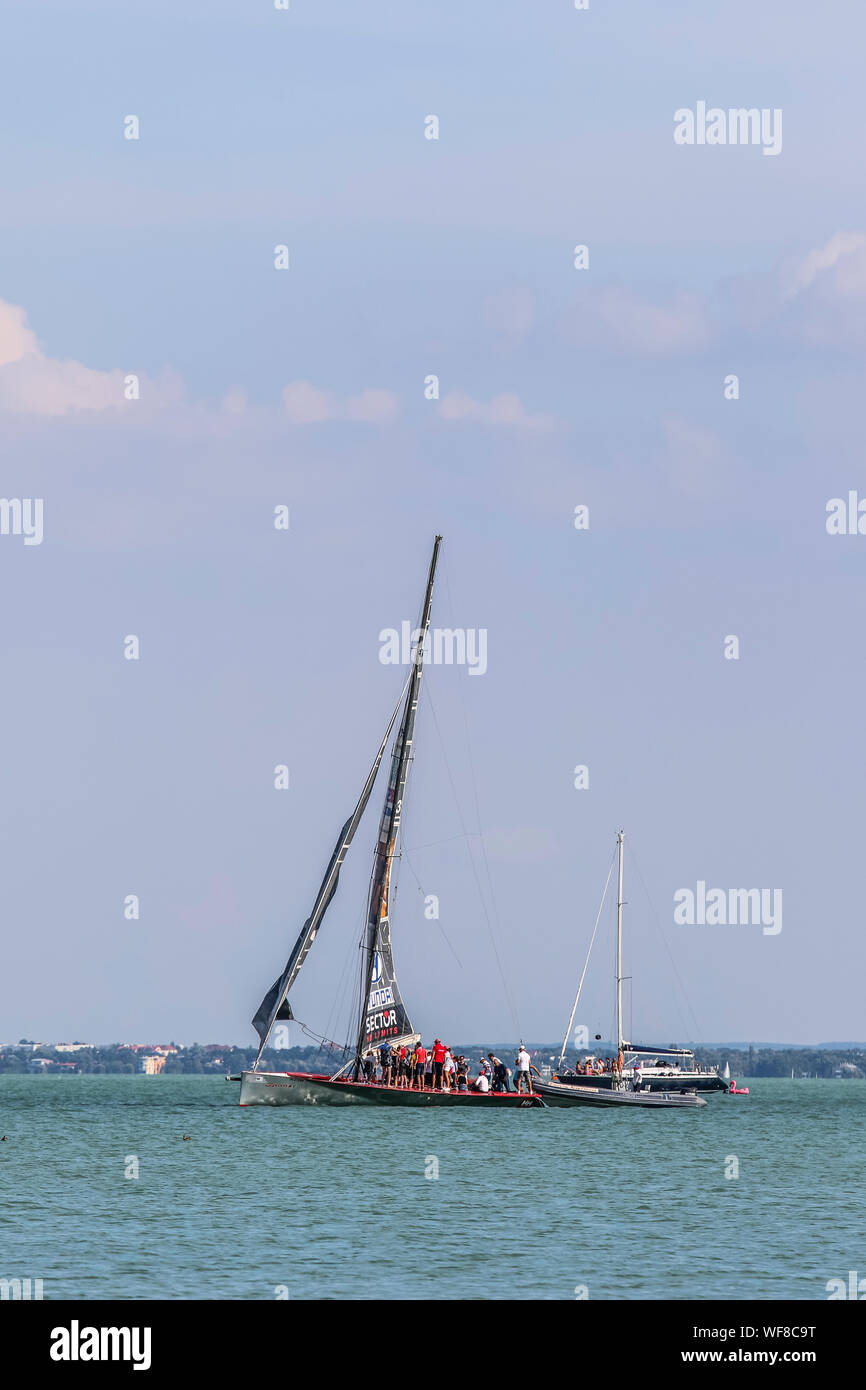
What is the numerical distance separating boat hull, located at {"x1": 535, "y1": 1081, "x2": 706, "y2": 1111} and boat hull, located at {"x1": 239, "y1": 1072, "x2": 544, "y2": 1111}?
48.9 feet

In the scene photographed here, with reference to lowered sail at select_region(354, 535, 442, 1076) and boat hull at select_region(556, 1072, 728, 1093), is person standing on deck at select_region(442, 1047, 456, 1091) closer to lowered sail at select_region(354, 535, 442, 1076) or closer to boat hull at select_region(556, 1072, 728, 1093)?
lowered sail at select_region(354, 535, 442, 1076)

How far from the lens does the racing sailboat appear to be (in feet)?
257

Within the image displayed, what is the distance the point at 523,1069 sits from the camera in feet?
269

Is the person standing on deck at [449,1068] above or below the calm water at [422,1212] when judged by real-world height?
above

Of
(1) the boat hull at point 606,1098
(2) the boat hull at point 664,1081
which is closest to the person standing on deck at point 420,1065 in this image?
(1) the boat hull at point 606,1098

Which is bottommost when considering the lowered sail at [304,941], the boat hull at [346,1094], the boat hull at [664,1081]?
the boat hull at [664,1081]

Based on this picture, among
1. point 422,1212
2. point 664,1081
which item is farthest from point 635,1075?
point 422,1212

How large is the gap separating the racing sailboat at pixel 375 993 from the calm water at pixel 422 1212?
134 cm

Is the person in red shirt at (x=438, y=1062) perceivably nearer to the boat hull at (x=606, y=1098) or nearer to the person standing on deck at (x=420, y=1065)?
the person standing on deck at (x=420, y=1065)

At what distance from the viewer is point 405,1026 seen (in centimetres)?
8162

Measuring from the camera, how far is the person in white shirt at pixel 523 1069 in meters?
80.2
